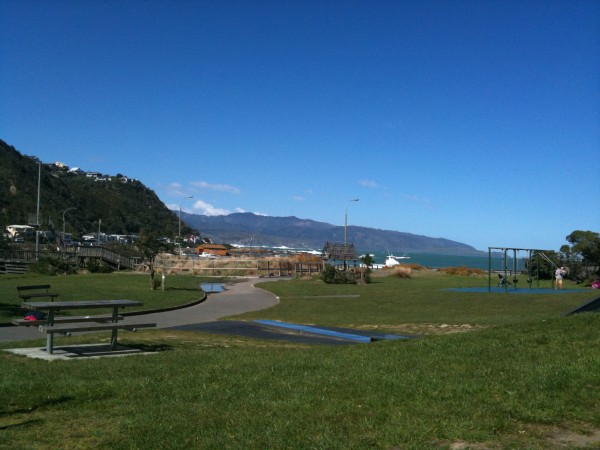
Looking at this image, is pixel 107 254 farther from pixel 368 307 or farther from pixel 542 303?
pixel 542 303

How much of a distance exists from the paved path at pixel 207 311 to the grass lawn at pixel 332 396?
612 cm

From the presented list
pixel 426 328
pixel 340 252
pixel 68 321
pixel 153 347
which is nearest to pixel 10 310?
pixel 68 321

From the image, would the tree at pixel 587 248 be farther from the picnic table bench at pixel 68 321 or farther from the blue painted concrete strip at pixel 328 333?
the picnic table bench at pixel 68 321

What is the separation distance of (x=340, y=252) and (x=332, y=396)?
1928 inches

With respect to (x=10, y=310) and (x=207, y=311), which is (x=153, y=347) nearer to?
(x=10, y=310)

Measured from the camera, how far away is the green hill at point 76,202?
10338 cm

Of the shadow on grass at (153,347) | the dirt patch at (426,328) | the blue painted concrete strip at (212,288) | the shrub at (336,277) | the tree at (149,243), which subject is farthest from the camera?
the shrub at (336,277)

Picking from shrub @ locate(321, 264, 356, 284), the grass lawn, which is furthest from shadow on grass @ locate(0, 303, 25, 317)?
shrub @ locate(321, 264, 356, 284)

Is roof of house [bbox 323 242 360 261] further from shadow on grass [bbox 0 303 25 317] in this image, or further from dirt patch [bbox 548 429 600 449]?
dirt patch [bbox 548 429 600 449]

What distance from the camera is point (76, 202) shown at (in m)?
133

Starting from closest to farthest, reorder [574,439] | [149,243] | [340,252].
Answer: [574,439], [149,243], [340,252]

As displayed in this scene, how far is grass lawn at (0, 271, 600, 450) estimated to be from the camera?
17.6 feet

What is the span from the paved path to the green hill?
4329 cm

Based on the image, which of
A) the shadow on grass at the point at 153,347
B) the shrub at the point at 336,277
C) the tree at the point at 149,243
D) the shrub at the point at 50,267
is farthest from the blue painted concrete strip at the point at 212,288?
the shadow on grass at the point at 153,347
